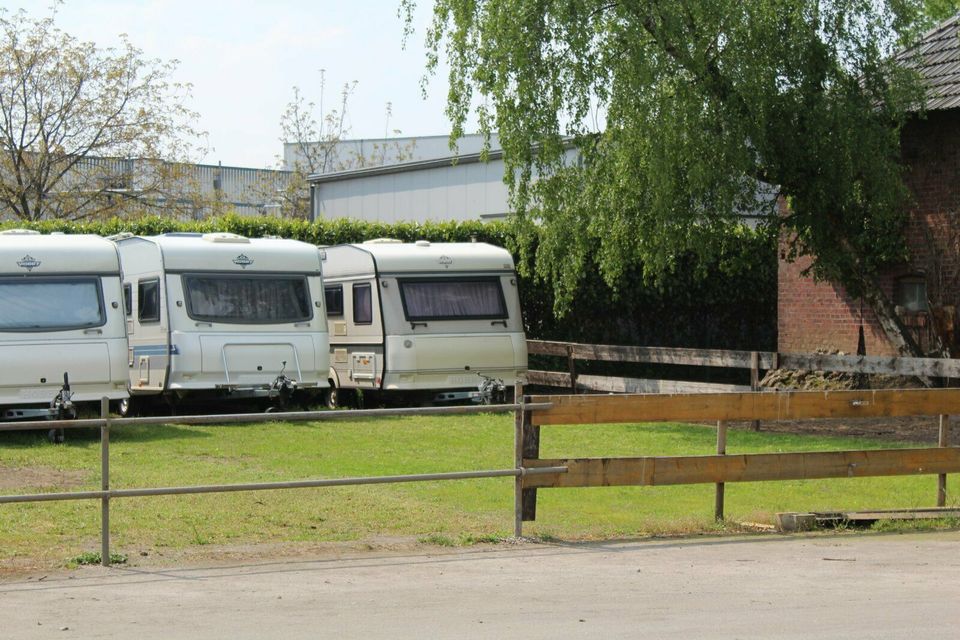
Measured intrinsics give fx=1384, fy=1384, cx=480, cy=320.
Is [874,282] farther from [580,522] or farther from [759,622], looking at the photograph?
[759,622]

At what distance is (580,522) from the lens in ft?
34.3

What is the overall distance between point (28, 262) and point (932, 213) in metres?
13.0

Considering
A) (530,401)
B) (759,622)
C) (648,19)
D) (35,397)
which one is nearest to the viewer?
(759,622)

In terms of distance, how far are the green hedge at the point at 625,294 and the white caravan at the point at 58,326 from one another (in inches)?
241

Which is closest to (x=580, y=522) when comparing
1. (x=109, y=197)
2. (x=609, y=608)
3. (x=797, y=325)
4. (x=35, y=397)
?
(x=609, y=608)

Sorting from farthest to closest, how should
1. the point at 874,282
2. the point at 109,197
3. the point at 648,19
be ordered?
the point at 109,197 → the point at 874,282 → the point at 648,19

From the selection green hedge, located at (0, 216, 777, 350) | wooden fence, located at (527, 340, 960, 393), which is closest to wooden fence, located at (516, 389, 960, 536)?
wooden fence, located at (527, 340, 960, 393)

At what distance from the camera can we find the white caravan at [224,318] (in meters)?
18.7

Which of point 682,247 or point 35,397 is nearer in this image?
point 35,397

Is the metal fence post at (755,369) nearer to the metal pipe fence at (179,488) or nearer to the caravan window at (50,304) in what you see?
the caravan window at (50,304)

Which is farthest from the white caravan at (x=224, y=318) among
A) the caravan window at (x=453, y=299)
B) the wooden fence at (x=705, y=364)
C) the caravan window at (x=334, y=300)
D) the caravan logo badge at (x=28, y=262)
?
the wooden fence at (x=705, y=364)

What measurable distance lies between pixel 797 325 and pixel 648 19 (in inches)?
299

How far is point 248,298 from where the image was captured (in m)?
19.2

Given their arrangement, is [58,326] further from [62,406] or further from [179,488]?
[179,488]
